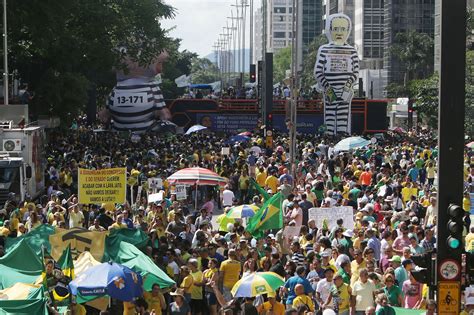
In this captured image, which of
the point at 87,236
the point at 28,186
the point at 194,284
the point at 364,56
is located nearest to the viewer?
the point at 194,284

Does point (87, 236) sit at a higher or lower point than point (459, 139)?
lower

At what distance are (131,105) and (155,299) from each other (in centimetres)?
5274

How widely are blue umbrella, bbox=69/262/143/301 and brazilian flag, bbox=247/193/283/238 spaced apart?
21.7ft

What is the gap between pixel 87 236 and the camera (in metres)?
18.5

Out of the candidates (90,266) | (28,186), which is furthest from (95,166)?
(90,266)

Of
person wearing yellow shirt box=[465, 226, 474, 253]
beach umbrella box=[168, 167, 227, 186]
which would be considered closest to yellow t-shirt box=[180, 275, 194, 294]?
person wearing yellow shirt box=[465, 226, 474, 253]

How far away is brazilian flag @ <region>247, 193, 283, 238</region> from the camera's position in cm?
2183

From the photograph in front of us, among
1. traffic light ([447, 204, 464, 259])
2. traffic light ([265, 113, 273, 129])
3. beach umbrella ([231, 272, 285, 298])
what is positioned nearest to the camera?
traffic light ([447, 204, 464, 259])

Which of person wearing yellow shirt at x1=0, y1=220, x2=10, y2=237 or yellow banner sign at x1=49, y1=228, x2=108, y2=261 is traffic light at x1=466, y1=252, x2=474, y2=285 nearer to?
yellow banner sign at x1=49, y1=228, x2=108, y2=261

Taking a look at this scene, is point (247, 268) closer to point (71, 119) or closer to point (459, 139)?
point (459, 139)

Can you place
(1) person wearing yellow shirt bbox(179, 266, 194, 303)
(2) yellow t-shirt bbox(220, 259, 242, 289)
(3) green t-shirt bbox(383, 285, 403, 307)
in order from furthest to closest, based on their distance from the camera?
1. (2) yellow t-shirt bbox(220, 259, 242, 289)
2. (1) person wearing yellow shirt bbox(179, 266, 194, 303)
3. (3) green t-shirt bbox(383, 285, 403, 307)

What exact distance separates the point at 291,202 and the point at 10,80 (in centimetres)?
3446

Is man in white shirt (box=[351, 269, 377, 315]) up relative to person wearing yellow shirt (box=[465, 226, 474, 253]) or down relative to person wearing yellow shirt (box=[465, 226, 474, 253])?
down

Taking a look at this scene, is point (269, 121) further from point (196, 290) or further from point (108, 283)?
point (108, 283)
